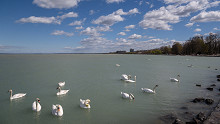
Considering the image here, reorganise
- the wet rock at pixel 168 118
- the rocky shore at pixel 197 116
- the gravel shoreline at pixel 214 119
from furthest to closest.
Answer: the wet rock at pixel 168 118 → the rocky shore at pixel 197 116 → the gravel shoreline at pixel 214 119

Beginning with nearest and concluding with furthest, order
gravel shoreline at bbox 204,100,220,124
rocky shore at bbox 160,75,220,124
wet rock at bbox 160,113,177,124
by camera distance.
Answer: gravel shoreline at bbox 204,100,220,124
rocky shore at bbox 160,75,220,124
wet rock at bbox 160,113,177,124

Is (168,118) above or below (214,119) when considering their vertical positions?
below

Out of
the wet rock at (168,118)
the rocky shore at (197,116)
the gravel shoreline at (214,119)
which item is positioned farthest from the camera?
A: the wet rock at (168,118)

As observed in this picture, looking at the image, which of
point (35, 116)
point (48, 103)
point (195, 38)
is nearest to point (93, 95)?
point (48, 103)

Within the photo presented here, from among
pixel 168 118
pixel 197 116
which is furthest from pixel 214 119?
pixel 168 118

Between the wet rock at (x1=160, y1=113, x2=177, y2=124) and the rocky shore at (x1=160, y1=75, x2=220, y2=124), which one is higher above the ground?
the rocky shore at (x1=160, y1=75, x2=220, y2=124)

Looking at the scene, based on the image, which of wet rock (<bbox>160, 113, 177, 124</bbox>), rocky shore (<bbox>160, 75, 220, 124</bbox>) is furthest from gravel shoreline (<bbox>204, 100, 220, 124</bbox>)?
wet rock (<bbox>160, 113, 177, 124</bbox>)

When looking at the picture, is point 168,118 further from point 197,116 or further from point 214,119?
point 214,119

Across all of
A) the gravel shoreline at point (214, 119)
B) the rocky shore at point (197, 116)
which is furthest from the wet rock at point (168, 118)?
the gravel shoreline at point (214, 119)

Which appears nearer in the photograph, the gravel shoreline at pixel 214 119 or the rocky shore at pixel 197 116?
the gravel shoreline at pixel 214 119

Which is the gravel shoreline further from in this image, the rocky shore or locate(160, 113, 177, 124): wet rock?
locate(160, 113, 177, 124): wet rock

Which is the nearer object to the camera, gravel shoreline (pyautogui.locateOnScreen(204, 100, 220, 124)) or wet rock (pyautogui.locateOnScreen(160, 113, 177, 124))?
gravel shoreline (pyautogui.locateOnScreen(204, 100, 220, 124))

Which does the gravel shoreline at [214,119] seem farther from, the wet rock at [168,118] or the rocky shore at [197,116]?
the wet rock at [168,118]

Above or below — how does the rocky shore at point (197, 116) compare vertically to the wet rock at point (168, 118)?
above
